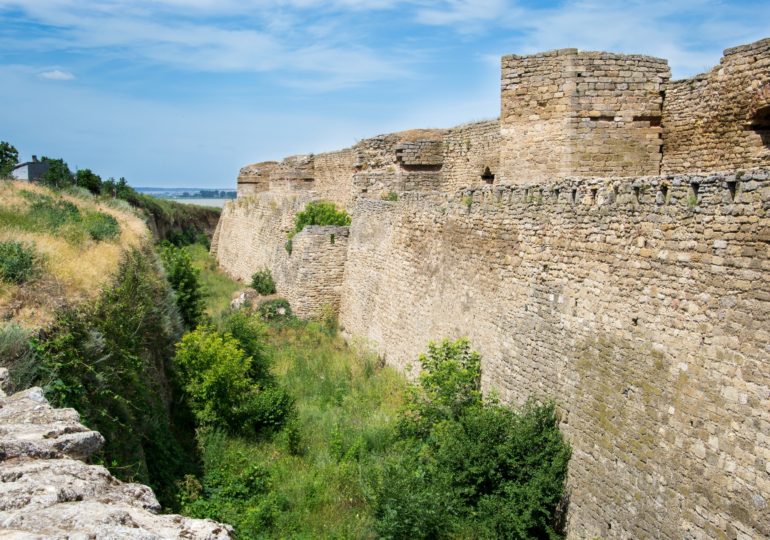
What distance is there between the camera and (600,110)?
912 cm

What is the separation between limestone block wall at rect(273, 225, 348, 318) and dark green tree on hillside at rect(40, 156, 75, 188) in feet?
27.0

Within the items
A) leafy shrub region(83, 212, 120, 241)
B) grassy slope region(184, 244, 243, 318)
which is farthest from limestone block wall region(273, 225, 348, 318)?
leafy shrub region(83, 212, 120, 241)

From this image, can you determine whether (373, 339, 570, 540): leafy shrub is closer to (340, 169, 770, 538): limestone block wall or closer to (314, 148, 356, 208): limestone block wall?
(340, 169, 770, 538): limestone block wall

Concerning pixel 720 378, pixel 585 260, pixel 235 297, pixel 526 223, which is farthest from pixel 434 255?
pixel 235 297

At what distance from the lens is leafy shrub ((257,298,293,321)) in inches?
642

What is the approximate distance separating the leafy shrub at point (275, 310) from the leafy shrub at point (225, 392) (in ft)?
19.9

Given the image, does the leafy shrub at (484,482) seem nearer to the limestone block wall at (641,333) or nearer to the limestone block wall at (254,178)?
the limestone block wall at (641,333)

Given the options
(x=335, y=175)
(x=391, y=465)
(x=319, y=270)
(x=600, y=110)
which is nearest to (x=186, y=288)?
(x=319, y=270)

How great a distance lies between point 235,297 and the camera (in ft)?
61.1

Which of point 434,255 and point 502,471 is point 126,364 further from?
point 434,255

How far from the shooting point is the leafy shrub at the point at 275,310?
1630cm

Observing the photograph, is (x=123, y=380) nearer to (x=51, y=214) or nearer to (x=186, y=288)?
(x=51, y=214)

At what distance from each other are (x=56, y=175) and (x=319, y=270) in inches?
409

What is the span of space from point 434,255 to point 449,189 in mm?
4589
